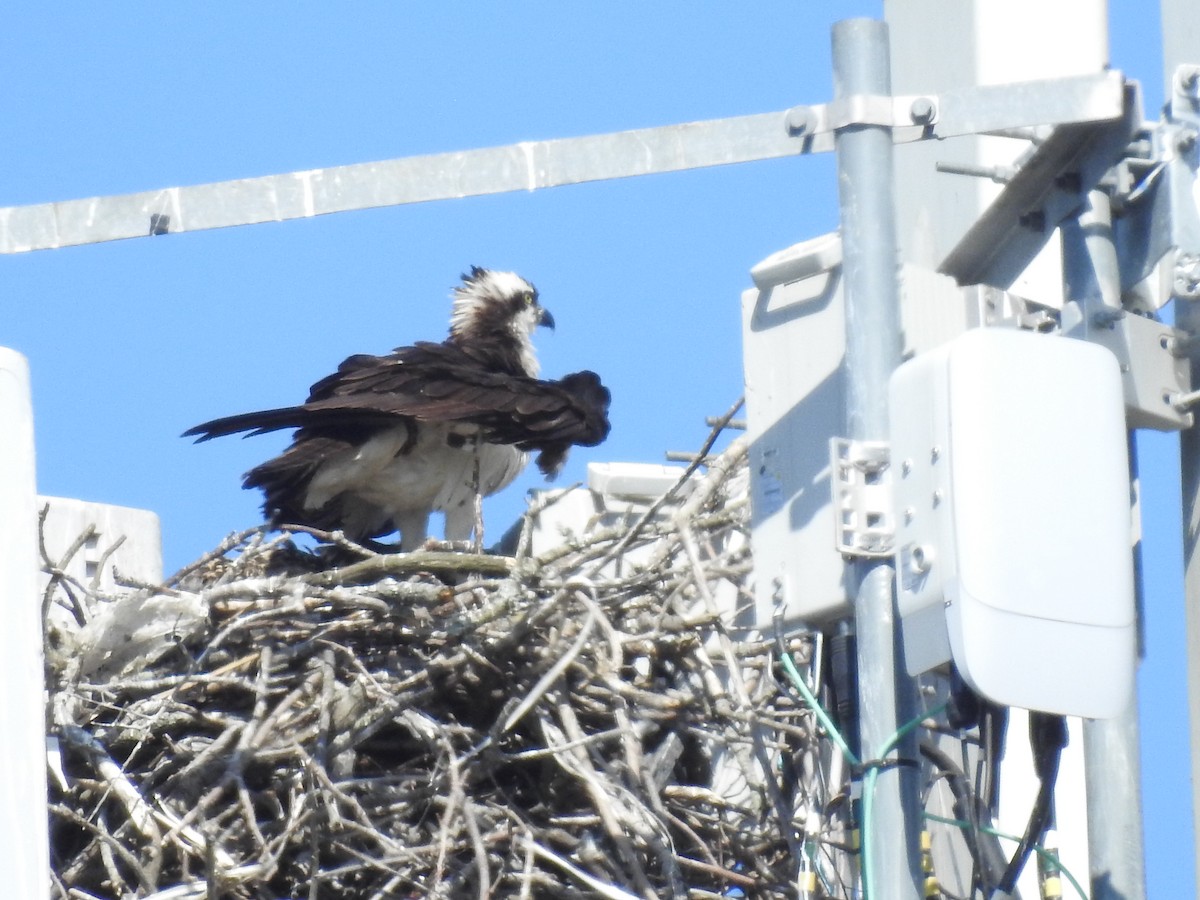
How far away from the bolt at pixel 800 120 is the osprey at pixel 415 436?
409cm

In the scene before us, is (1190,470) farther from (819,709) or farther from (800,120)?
(800,120)

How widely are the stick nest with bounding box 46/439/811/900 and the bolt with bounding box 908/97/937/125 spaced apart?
1.77 metres

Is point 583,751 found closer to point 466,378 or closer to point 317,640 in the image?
point 317,640

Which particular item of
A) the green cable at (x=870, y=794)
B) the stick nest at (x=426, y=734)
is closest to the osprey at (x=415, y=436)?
the stick nest at (x=426, y=734)

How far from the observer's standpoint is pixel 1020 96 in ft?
12.2

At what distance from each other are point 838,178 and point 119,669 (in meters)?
3.21

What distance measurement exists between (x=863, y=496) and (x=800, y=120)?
693 mm

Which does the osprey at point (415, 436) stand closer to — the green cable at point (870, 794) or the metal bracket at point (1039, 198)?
the metal bracket at point (1039, 198)

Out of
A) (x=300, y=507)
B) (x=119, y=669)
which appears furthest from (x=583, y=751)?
(x=300, y=507)

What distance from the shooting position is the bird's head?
32.3ft

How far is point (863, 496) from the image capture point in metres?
3.60

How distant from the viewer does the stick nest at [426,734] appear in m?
5.47

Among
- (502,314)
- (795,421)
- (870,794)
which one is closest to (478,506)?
(502,314)

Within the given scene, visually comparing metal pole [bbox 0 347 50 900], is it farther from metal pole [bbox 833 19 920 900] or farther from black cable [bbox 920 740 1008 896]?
black cable [bbox 920 740 1008 896]
